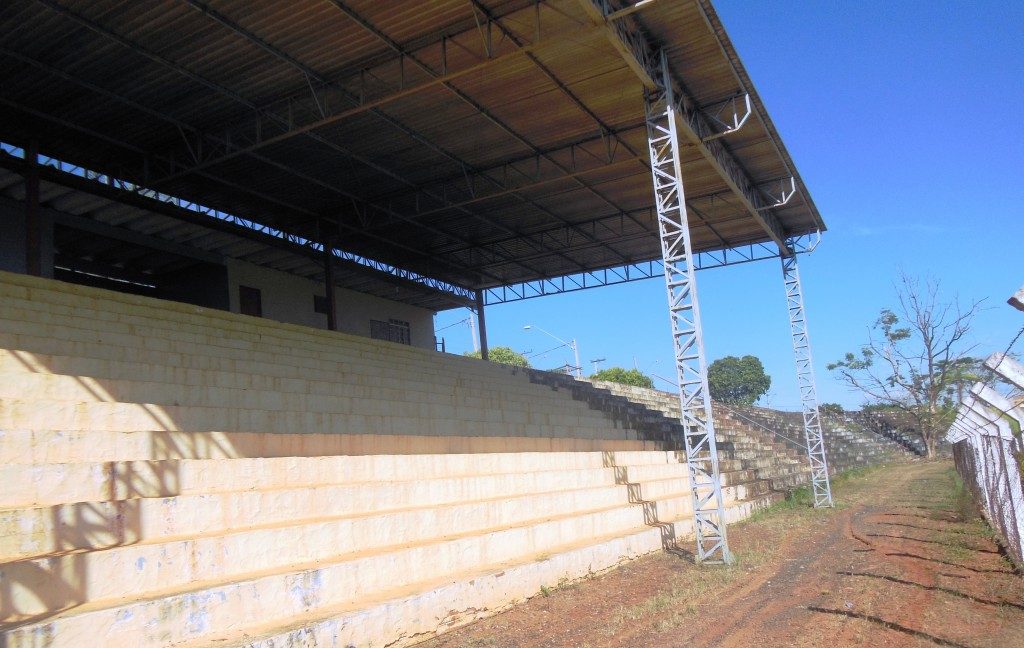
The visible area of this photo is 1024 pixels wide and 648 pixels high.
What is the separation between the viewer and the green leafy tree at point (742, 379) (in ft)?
285

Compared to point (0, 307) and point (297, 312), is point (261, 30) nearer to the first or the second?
point (0, 307)

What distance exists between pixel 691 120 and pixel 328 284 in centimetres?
1159

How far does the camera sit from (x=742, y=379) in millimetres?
87812

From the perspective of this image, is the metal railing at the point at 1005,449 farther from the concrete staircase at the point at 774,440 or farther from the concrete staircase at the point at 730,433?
the concrete staircase at the point at 774,440

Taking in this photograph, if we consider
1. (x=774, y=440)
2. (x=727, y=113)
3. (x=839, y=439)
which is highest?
(x=727, y=113)

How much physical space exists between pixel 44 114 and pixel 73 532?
1118 centimetres

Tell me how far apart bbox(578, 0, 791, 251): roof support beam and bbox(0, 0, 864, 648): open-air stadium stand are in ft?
0.28

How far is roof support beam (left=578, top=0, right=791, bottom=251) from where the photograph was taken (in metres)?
11.2

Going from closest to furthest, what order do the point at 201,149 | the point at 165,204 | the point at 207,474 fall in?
the point at 207,474
the point at 201,149
the point at 165,204

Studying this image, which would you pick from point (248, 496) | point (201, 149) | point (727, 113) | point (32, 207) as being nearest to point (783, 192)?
point (727, 113)

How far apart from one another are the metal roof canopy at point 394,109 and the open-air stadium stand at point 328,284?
0.07 m

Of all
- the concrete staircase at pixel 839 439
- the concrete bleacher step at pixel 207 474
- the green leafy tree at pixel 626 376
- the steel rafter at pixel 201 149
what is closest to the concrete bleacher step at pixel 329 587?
the concrete bleacher step at pixel 207 474

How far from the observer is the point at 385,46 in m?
12.2

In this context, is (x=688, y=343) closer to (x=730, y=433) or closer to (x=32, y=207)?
(x=32, y=207)
